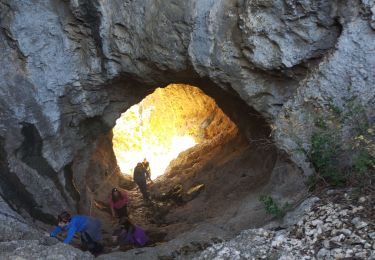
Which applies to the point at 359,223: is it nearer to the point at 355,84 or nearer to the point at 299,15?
the point at 355,84

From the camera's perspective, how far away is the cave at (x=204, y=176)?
717 centimetres

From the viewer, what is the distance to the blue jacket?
629 cm

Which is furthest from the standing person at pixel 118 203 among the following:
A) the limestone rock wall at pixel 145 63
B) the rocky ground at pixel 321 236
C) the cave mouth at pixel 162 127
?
the cave mouth at pixel 162 127

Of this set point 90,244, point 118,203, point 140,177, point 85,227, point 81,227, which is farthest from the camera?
point 140,177

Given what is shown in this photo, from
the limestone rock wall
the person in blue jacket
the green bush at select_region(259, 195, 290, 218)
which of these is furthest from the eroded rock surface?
the person in blue jacket

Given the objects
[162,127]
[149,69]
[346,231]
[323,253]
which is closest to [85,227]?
[149,69]

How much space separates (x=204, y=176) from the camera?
34.9 feet

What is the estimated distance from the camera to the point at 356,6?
211 inches

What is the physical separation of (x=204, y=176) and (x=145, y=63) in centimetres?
391

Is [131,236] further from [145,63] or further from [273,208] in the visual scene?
[273,208]

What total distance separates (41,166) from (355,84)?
5.62 m

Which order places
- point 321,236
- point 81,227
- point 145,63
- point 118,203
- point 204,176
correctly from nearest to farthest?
point 321,236 → point 81,227 → point 145,63 → point 118,203 → point 204,176

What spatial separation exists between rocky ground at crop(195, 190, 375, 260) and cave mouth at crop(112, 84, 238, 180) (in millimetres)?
9033

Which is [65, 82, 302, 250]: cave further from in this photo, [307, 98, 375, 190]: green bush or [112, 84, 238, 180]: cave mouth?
Result: [307, 98, 375, 190]: green bush
